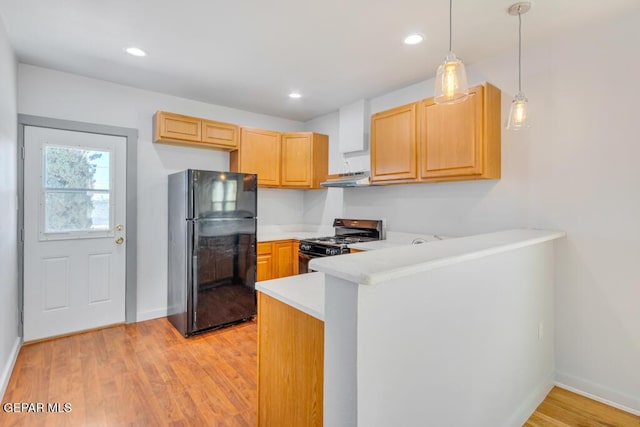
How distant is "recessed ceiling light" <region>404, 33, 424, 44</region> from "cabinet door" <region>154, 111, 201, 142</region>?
7.94 feet

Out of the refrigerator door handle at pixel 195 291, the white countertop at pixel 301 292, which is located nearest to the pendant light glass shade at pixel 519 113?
the white countertop at pixel 301 292

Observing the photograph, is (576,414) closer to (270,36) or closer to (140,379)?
(140,379)

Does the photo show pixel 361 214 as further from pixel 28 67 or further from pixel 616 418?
pixel 28 67

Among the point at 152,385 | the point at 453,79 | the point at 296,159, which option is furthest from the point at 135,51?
the point at 152,385

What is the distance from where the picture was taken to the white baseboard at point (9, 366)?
2150mm

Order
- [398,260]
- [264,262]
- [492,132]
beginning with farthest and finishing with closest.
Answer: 1. [264,262]
2. [492,132]
3. [398,260]

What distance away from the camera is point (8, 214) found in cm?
242

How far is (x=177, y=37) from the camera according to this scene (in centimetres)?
241

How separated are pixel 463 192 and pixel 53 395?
3.60 meters

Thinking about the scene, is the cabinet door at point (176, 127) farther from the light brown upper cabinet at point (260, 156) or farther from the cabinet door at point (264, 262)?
the cabinet door at point (264, 262)

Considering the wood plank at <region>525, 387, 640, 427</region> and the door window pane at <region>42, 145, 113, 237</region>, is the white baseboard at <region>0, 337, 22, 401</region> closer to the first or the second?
the door window pane at <region>42, 145, 113, 237</region>


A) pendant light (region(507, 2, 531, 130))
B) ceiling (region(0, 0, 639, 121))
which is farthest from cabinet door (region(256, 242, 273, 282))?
pendant light (region(507, 2, 531, 130))

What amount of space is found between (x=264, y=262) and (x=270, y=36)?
248cm

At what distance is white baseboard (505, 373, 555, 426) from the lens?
1.86m
